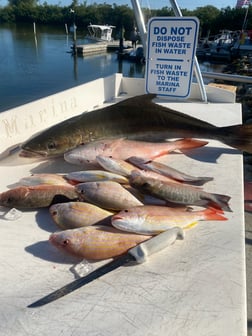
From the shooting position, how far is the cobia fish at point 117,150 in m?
2.56

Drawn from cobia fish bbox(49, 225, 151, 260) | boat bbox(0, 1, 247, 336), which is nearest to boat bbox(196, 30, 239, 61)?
boat bbox(0, 1, 247, 336)

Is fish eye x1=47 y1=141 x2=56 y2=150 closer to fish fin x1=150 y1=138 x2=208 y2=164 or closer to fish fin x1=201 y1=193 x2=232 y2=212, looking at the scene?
fish fin x1=150 y1=138 x2=208 y2=164

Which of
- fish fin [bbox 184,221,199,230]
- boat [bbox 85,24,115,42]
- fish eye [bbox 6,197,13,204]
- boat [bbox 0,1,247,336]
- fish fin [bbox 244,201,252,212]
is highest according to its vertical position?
boat [bbox 85,24,115,42]

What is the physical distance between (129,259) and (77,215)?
1.48ft

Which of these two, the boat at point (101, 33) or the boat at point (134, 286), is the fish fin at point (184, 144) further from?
the boat at point (101, 33)

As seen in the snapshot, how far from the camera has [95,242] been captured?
1.61 metres

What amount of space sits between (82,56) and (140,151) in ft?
139

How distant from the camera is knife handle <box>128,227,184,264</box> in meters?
1.57

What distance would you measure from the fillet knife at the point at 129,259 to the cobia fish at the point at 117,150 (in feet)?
3.58

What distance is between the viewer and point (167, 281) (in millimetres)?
1497

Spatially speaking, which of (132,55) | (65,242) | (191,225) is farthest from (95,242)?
(132,55)

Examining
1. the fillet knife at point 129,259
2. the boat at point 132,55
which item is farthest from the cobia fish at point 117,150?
the boat at point 132,55

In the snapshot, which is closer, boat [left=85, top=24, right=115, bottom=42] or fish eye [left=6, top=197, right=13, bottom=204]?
Result: fish eye [left=6, top=197, right=13, bottom=204]

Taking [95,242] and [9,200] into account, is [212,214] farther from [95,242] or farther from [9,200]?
[9,200]
